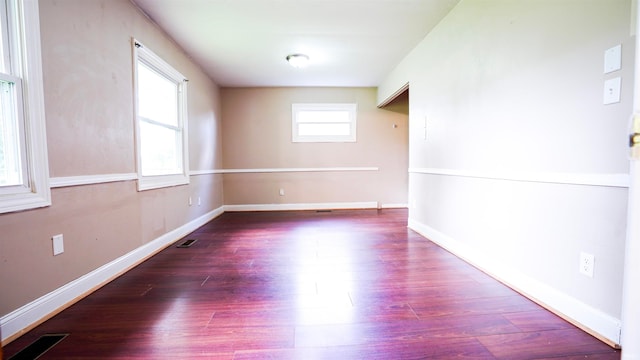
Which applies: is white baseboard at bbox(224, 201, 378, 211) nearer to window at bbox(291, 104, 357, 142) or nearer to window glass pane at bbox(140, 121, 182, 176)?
window at bbox(291, 104, 357, 142)

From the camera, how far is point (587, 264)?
137cm

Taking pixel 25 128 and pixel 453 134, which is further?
pixel 453 134

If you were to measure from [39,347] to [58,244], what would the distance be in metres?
0.57

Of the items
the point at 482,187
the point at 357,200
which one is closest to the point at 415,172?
the point at 482,187

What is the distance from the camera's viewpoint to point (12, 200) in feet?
4.43

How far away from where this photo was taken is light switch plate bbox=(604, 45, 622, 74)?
1.23m

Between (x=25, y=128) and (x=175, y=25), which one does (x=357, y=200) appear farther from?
(x=25, y=128)

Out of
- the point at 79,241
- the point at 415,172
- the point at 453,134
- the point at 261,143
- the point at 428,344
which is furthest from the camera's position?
the point at 261,143

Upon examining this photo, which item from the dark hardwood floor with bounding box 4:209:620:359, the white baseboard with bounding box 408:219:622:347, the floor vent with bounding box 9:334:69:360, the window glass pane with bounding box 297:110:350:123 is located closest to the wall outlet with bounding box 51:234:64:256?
the dark hardwood floor with bounding box 4:209:620:359

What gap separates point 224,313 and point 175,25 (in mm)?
2755

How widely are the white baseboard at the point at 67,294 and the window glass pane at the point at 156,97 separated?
1.30m

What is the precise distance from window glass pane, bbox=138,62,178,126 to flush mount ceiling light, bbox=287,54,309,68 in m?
1.44

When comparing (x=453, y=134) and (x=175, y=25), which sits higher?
(x=175, y=25)

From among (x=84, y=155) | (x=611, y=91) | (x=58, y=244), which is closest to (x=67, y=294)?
(x=58, y=244)
